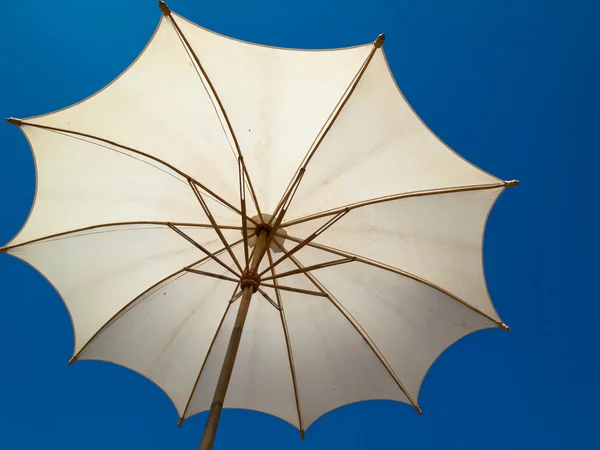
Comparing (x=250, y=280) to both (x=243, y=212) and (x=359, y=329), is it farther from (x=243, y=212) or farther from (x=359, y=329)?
(x=359, y=329)

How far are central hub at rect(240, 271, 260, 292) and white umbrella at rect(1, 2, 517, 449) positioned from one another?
0.6 inches

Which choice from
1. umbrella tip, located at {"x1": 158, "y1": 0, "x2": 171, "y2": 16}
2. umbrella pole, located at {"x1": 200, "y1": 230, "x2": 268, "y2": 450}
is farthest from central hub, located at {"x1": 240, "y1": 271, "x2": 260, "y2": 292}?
umbrella tip, located at {"x1": 158, "y1": 0, "x2": 171, "y2": 16}

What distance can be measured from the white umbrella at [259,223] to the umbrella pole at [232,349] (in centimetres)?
3

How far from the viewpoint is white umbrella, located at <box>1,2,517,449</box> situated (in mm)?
6281

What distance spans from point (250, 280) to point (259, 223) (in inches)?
49.4

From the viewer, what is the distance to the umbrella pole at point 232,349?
491 centimetres

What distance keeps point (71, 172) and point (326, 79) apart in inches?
143

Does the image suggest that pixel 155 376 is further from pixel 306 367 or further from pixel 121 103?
pixel 121 103

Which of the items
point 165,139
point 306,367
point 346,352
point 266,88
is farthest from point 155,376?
point 266,88

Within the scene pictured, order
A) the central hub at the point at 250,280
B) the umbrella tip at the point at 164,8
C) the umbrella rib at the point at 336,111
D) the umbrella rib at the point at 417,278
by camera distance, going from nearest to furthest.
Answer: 1. the umbrella tip at the point at 164,8
2. the umbrella rib at the point at 336,111
3. the central hub at the point at 250,280
4. the umbrella rib at the point at 417,278

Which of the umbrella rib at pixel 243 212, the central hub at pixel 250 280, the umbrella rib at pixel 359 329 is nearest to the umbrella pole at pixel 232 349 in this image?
the central hub at pixel 250 280

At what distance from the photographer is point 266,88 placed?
6352mm

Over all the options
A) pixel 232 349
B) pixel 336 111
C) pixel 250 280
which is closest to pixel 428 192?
pixel 336 111

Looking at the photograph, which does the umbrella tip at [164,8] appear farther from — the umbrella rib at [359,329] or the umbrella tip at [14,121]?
the umbrella rib at [359,329]
